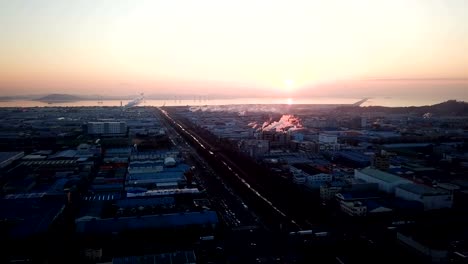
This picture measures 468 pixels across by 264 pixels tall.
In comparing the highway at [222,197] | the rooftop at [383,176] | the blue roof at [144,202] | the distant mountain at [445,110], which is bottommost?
the highway at [222,197]

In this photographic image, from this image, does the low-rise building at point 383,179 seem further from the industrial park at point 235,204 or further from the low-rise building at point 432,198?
the low-rise building at point 432,198

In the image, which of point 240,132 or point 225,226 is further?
point 240,132

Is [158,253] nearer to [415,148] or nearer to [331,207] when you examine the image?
[331,207]

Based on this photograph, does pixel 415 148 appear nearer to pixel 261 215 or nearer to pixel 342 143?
pixel 342 143

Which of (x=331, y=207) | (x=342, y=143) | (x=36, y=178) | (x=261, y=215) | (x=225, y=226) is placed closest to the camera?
(x=225, y=226)

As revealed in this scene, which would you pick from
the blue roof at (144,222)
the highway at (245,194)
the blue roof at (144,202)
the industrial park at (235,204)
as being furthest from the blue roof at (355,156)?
the blue roof at (144,222)

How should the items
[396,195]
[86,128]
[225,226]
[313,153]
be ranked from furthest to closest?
[86,128]
[313,153]
[396,195]
[225,226]

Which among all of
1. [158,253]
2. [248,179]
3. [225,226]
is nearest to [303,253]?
[225,226]

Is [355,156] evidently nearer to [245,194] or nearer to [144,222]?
[245,194]

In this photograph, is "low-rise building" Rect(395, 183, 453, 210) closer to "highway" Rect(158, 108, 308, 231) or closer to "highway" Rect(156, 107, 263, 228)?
"highway" Rect(158, 108, 308, 231)
